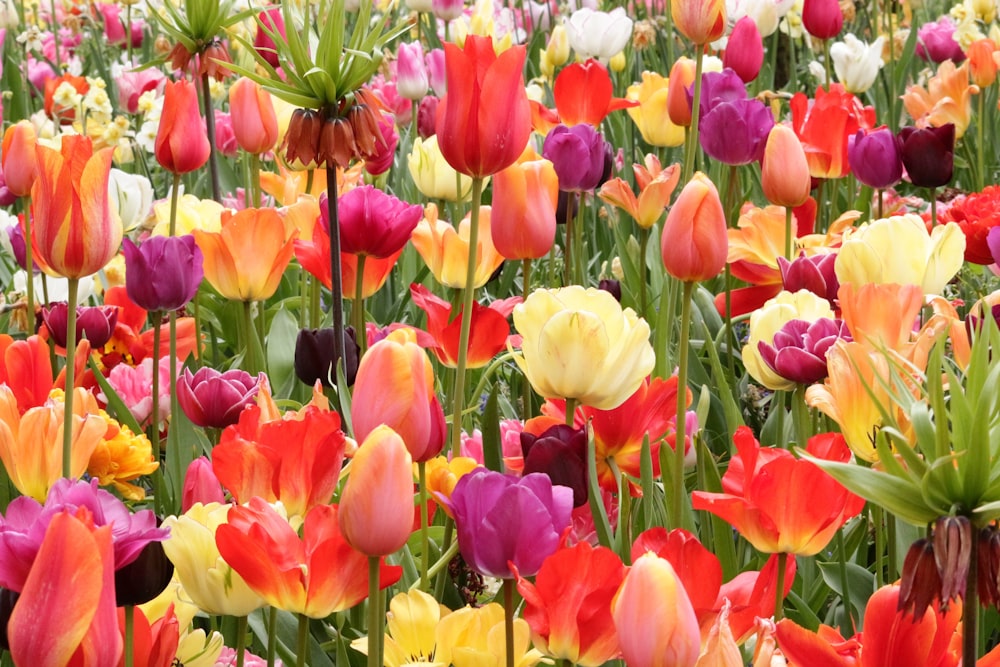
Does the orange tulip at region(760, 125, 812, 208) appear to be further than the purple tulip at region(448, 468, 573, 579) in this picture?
Yes

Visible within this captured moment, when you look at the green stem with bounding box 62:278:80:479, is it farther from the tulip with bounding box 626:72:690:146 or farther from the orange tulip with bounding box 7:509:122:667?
the tulip with bounding box 626:72:690:146

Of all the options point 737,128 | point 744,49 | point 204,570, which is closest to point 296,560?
point 204,570

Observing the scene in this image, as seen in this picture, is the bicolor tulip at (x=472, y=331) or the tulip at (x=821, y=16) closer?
the bicolor tulip at (x=472, y=331)

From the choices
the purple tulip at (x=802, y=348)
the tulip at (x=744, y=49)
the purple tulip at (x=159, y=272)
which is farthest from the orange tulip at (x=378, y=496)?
the tulip at (x=744, y=49)

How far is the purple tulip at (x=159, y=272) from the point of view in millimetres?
1492

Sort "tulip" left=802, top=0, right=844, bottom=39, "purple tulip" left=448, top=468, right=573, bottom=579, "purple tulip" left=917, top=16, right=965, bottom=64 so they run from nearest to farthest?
"purple tulip" left=448, top=468, right=573, bottom=579
"tulip" left=802, top=0, right=844, bottom=39
"purple tulip" left=917, top=16, right=965, bottom=64

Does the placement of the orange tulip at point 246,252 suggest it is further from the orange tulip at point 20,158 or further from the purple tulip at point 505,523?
the purple tulip at point 505,523

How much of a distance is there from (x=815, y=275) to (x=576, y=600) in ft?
2.77

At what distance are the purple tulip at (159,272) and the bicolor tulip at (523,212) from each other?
0.40m

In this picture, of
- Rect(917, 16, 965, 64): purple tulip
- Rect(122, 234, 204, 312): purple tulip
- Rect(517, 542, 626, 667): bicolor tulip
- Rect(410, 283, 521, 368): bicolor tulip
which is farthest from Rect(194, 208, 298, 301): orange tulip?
Rect(917, 16, 965, 64): purple tulip

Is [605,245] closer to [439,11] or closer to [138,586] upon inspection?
[439,11]

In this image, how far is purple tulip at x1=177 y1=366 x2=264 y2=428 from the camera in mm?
1386

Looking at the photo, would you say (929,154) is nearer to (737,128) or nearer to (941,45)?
(737,128)

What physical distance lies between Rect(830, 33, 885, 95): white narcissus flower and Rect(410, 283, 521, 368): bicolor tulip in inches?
66.3
